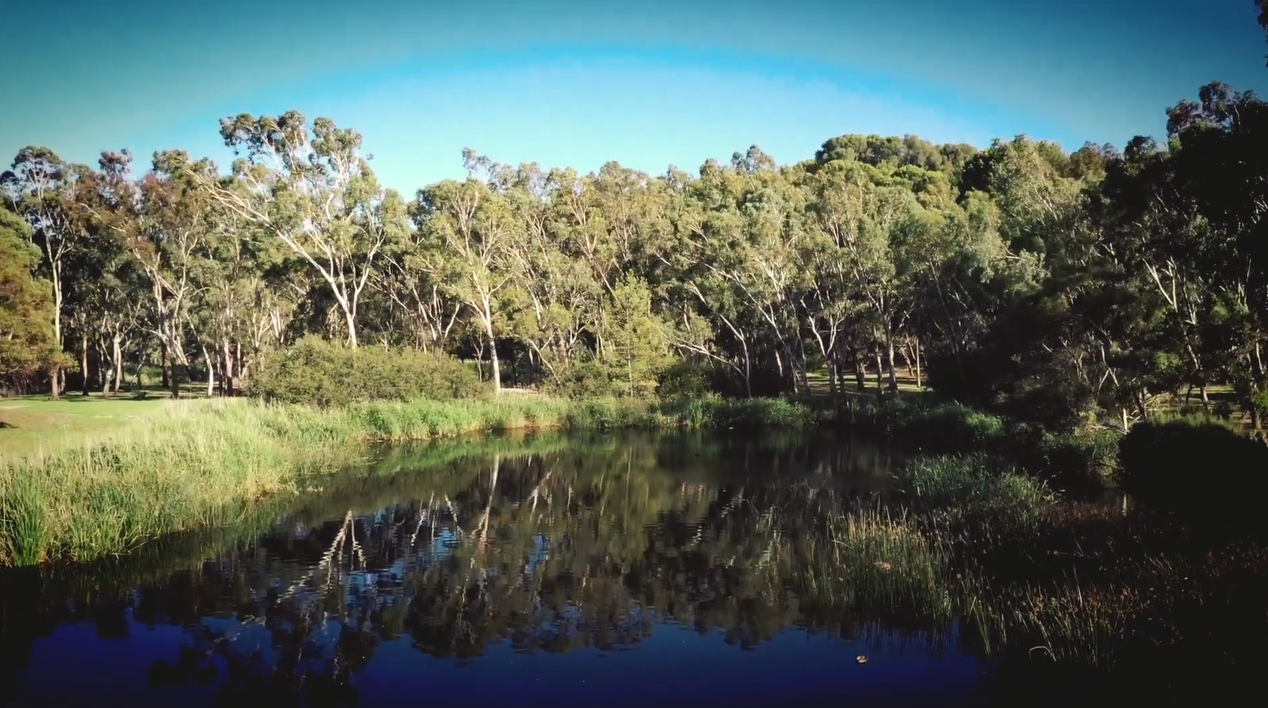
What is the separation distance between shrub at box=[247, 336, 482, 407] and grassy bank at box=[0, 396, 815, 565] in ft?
6.17

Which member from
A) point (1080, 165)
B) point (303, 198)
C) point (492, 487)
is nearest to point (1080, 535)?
point (492, 487)

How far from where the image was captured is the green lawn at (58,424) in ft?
63.3

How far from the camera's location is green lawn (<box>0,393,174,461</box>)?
19.3 metres

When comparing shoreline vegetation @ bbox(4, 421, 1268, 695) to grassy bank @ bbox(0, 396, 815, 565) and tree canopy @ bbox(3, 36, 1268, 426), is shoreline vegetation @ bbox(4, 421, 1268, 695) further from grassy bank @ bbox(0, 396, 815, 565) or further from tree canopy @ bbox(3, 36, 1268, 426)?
tree canopy @ bbox(3, 36, 1268, 426)

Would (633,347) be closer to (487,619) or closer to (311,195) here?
(311,195)

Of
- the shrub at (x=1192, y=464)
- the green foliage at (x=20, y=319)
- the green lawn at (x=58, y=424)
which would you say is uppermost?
the green foliage at (x=20, y=319)

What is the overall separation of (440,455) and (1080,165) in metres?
29.8

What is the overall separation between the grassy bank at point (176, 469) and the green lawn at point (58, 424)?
3.79 feet

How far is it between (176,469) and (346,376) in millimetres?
18036

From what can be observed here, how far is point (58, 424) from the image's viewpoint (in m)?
25.8

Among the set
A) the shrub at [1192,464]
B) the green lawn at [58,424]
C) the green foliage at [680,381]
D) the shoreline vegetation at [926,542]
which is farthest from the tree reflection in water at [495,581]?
the green foliage at [680,381]

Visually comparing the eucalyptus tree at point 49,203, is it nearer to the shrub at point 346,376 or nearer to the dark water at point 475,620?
the shrub at point 346,376

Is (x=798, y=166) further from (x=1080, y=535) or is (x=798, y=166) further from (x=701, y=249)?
(x=1080, y=535)

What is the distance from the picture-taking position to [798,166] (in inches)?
3201
